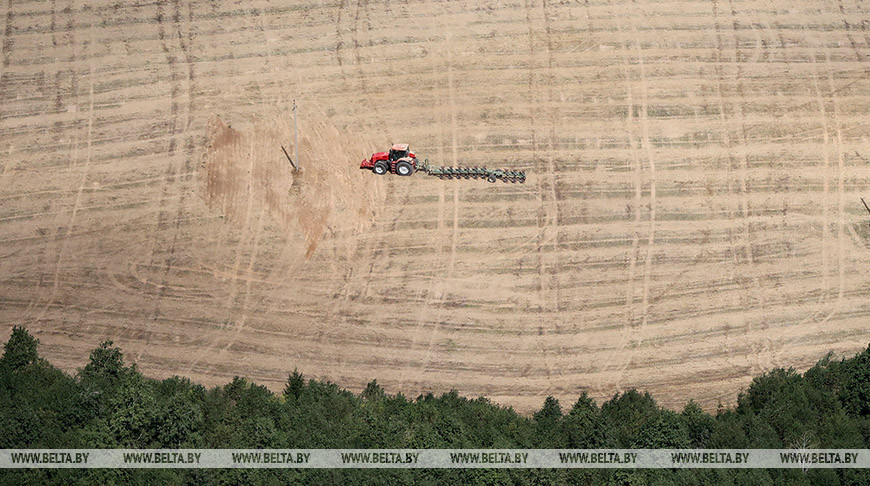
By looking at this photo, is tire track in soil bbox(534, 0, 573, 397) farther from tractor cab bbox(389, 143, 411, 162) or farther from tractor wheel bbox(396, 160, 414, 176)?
tractor cab bbox(389, 143, 411, 162)

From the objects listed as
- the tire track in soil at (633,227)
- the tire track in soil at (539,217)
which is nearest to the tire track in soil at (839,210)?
the tire track in soil at (633,227)

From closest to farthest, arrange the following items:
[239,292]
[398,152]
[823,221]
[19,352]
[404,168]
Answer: [19,352], [239,292], [398,152], [404,168], [823,221]

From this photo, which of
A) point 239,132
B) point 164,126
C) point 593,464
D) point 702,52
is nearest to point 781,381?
point 593,464

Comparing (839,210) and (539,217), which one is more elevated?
(839,210)

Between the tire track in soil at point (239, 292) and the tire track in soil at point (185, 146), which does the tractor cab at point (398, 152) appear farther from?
the tire track in soil at point (185, 146)

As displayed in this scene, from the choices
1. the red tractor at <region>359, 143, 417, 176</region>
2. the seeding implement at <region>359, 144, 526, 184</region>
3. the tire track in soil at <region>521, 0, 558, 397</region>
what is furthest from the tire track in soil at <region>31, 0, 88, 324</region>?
the tire track in soil at <region>521, 0, 558, 397</region>

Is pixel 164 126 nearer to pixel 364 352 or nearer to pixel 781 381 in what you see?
pixel 364 352

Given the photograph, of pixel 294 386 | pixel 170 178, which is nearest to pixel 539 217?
pixel 294 386

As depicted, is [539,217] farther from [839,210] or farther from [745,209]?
[839,210]
